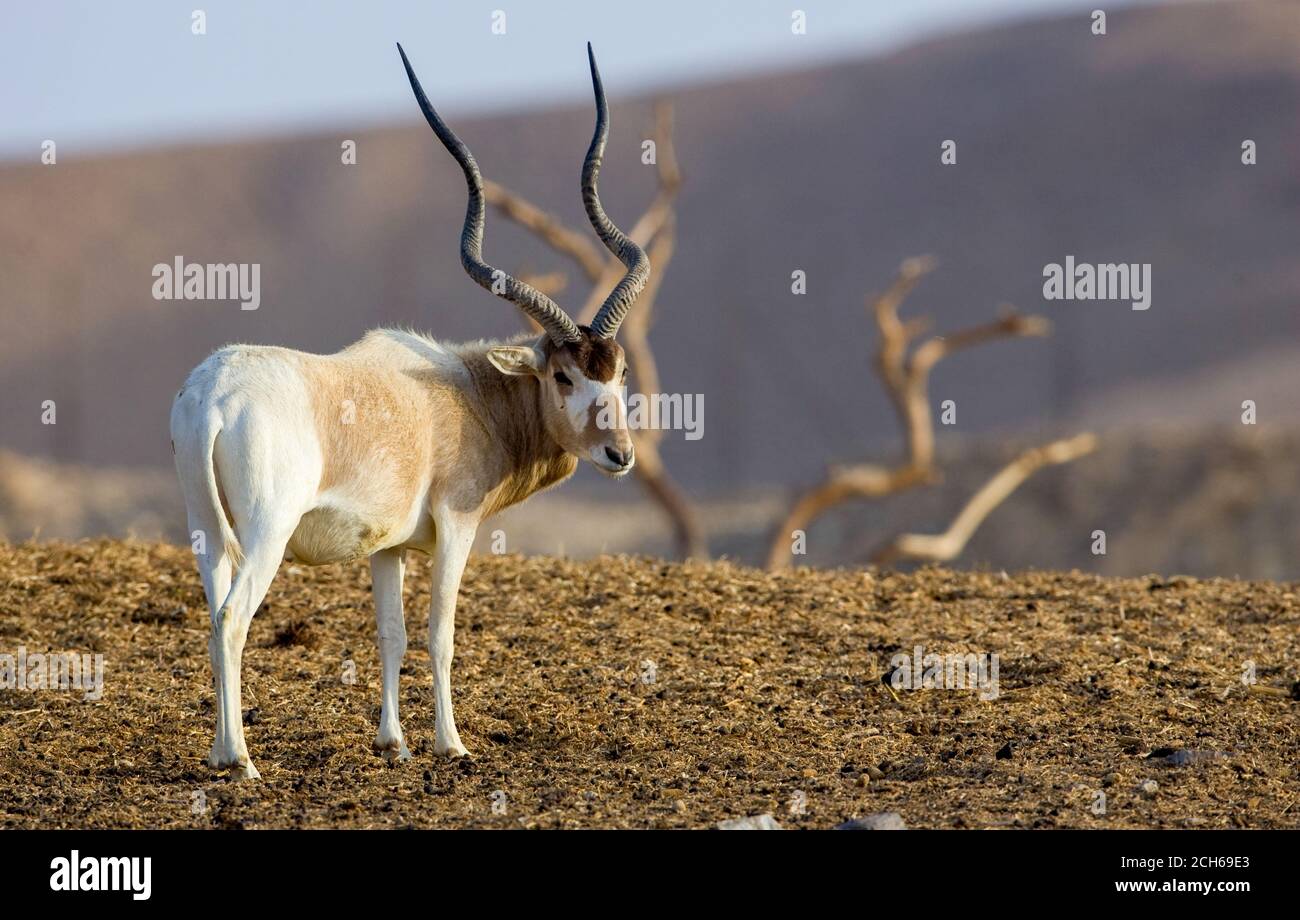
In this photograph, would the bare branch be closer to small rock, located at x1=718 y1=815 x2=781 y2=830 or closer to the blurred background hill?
the blurred background hill

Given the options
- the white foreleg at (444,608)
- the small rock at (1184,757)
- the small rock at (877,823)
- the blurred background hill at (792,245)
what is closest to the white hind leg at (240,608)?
the white foreleg at (444,608)

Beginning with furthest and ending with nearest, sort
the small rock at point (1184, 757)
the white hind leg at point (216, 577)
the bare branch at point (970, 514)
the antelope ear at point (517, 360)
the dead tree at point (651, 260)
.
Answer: the dead tree at point (651, 260) < the bare branch at point (970, 514) < the antelope ear at point (517, 360) < the small rock at point (1184, 757) < the white hind leg at point (216, 577)

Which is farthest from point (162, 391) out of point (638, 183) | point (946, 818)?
point (946, 818)

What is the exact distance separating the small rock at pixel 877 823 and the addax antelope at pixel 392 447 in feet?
7.65

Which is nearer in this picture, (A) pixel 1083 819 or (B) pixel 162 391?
(A) pixel 1083 819

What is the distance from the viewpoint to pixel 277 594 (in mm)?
11664

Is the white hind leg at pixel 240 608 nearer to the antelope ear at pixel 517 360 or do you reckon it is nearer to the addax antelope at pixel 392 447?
the addax antelope at pixel 392 447

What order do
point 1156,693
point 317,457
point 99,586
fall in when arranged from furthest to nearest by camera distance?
1. point 99,586
2. point 1156,693
3. point 317,457

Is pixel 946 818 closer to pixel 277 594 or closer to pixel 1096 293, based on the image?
pixel 277 594

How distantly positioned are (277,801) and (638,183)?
9079 centimetres

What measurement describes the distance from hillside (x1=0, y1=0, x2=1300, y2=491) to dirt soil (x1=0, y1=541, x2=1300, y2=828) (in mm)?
51550

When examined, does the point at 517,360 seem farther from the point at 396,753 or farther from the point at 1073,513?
the point at 1073,513

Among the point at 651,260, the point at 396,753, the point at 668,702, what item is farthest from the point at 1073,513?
the point at 396,753

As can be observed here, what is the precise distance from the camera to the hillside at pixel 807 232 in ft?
235
